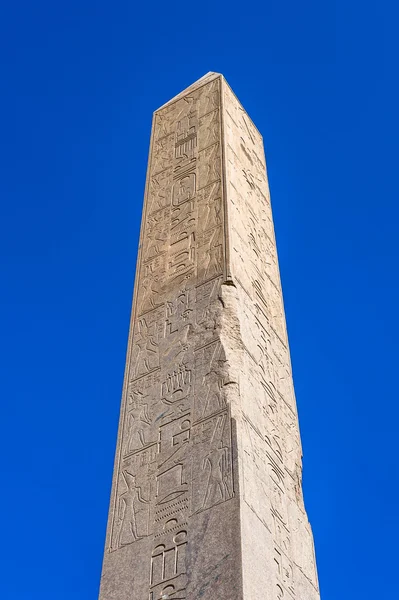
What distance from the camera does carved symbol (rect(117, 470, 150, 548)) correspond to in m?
5.46

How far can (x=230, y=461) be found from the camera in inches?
211

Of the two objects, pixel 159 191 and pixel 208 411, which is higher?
pixel 159 191

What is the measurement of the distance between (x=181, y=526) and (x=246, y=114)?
17.6 feet

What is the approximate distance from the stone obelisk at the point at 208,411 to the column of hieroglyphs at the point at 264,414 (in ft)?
0.04

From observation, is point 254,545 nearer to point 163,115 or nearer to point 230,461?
point 230,461

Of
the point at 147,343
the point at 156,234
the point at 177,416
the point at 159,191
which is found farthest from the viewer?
the point at 159,191

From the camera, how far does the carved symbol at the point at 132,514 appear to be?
5.46m

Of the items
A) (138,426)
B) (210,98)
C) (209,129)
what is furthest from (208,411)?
(210,98)

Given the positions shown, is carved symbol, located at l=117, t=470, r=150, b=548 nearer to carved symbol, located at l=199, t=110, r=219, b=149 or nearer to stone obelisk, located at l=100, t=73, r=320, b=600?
stone obelisk, located at l=100, t=73, r=320, b=600

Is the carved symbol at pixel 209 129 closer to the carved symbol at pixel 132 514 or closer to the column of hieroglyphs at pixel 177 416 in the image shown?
the column of hieroglyphs at pixel 177 416

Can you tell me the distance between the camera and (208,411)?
5.75 m

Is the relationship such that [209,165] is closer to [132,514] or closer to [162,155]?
[162,155]

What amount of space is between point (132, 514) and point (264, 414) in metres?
1.06

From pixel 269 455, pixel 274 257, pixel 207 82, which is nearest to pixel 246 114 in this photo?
pixel 207 82
